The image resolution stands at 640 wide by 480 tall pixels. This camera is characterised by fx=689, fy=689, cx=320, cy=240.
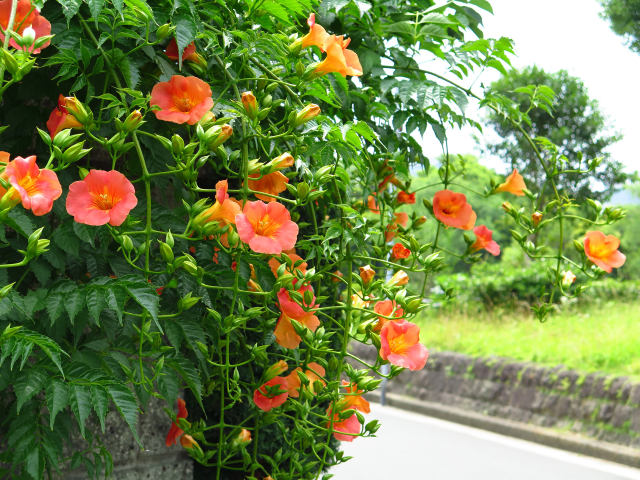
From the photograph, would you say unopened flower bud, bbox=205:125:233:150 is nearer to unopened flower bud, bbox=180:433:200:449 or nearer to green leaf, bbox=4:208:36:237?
green leaf, bbox=4:208:36:237

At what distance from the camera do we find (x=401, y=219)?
2.31m

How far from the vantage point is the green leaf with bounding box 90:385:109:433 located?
1196 millimetres

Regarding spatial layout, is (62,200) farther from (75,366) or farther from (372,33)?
(372,33)

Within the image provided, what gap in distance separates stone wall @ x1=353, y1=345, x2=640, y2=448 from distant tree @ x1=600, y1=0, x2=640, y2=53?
1181 cm

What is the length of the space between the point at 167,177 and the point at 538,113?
58.1 feet

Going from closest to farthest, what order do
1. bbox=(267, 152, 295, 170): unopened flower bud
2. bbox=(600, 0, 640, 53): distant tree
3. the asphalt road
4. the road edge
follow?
bbox=(267, 152, 295, 170): unopened flower bud < the asphalt road < the road edge < bbox=(600, 0, 640, 53): distant tree

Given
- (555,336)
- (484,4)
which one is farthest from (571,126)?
(484,4)

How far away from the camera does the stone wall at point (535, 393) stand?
6.93 meters

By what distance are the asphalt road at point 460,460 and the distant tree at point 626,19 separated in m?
12.9

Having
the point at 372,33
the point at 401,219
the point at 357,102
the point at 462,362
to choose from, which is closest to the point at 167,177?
the point at 357,102

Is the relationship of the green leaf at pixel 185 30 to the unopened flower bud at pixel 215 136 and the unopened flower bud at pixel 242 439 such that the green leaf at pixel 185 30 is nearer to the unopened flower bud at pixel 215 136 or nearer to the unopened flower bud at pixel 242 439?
the unopened flower bud at pixel 215 136

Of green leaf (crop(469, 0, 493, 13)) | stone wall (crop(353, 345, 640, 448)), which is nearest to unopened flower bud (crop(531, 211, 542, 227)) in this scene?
green leaf (crop(469, 0, 493, 13))

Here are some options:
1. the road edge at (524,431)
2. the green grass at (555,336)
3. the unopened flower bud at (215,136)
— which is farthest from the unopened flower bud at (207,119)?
the green grass at (555,336)

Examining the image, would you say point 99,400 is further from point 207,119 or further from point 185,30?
point 185,30
